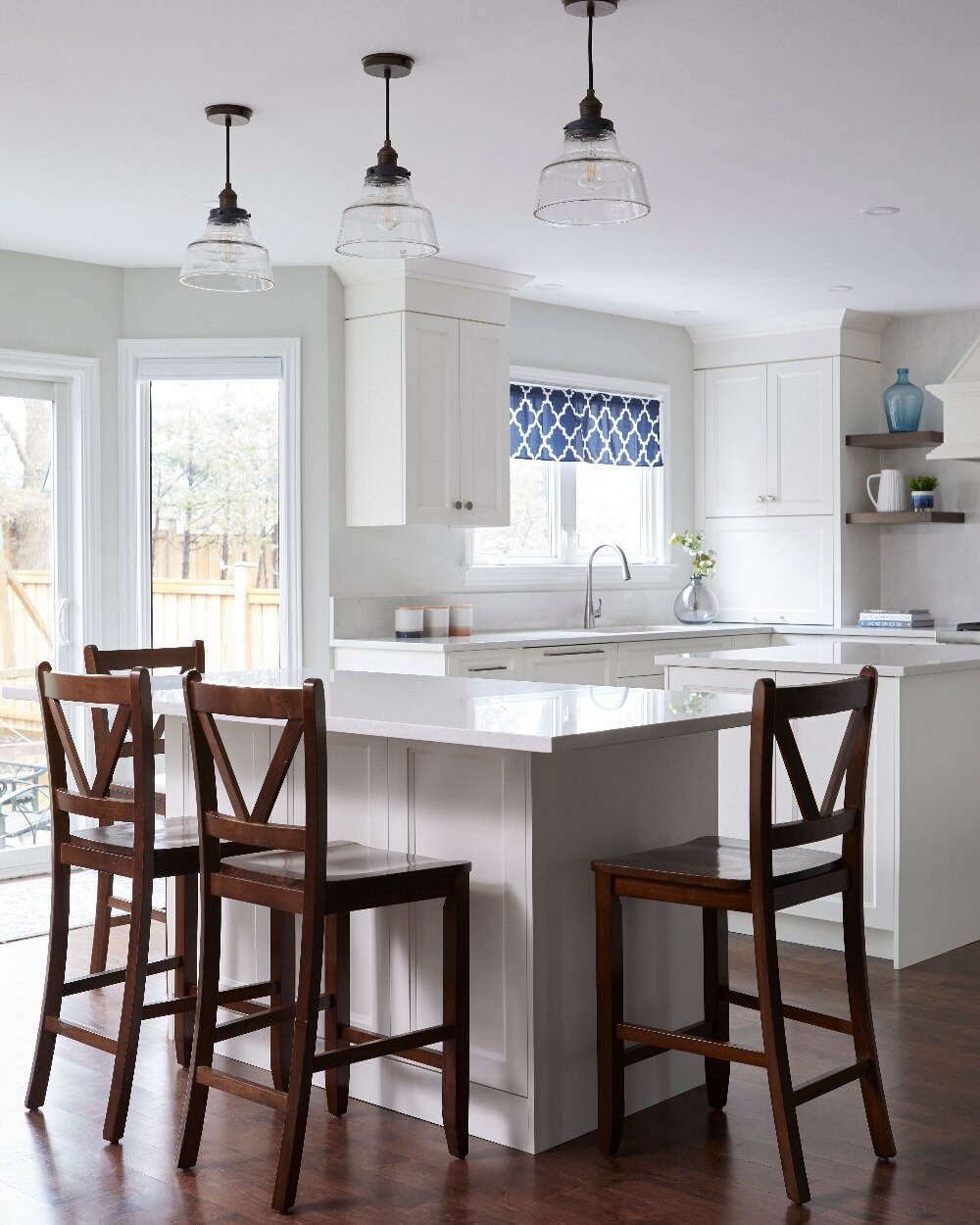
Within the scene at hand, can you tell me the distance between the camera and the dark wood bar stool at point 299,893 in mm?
2607

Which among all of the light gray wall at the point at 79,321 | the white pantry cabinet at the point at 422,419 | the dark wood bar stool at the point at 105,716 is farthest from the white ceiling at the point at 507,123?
the dark wood bar stool at the point at 105,716

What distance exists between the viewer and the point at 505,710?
119 inches

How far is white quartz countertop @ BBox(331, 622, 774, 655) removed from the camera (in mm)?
5781

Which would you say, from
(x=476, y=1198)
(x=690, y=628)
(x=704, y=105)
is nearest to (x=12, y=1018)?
(x=476, y=1198)

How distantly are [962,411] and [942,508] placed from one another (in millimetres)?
1209

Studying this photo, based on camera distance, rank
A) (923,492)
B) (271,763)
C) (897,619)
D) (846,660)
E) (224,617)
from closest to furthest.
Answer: (271,763) < (846,660) < (224,617) < (897,619) < (923,492)

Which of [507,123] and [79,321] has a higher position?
[507,123]

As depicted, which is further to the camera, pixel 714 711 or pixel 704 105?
pixel 704 105

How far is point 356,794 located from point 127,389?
3.29 metres

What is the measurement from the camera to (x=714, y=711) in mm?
3027

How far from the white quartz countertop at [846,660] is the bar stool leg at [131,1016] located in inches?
88.0

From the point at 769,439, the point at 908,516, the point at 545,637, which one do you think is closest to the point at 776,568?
the point at 769,439

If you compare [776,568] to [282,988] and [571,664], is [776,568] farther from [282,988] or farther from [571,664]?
[282,988]

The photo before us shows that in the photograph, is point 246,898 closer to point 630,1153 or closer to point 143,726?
point 143,726
